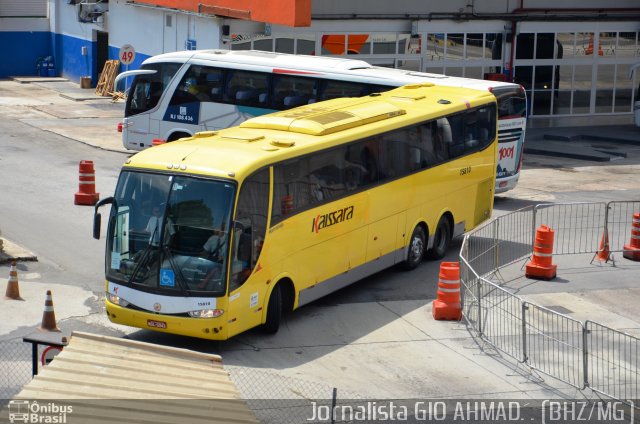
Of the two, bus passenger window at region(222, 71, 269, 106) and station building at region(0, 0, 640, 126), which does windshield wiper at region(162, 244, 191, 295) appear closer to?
bus passenger window at region(222, 71, 269, 106)

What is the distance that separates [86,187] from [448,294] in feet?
32.1

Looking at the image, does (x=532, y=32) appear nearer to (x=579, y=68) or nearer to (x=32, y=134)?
(x=579, y=68)

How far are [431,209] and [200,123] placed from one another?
977cm

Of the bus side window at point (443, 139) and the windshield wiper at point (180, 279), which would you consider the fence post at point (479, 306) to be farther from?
the bus side window at point (443, 139)

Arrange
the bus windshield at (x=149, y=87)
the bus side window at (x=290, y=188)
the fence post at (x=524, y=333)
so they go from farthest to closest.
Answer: the bus windshield at (x=149, y=87), the bus side window at (x=290, y=188), the fence post at (x=524, y=333)

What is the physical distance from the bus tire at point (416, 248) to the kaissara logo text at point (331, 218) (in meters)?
2.33

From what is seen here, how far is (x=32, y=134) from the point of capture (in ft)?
106

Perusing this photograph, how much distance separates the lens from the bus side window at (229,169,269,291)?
14.1m

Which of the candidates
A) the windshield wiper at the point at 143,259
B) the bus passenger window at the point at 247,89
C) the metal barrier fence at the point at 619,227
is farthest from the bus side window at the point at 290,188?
the bus passenger window at the point at 247,89

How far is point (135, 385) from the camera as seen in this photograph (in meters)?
8.98

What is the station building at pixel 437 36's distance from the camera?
33750 millimetres

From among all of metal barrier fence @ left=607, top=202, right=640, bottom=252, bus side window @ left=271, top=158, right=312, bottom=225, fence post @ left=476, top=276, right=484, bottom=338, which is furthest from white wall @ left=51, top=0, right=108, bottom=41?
fence post @ left=476, top=276, right=484, bottom=338

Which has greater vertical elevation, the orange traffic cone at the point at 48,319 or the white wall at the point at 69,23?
the white wall at the point at 69,23

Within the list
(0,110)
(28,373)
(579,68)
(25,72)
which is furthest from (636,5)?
(28,373)
